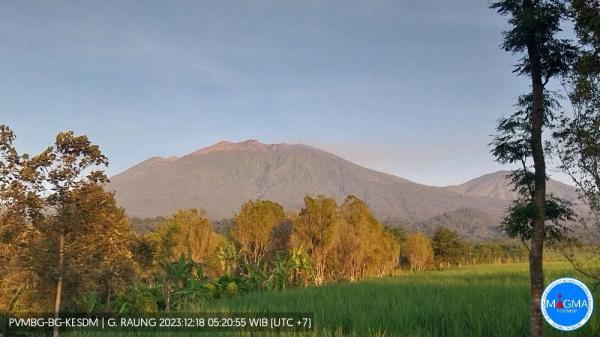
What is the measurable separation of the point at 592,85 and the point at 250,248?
35845 millimetres

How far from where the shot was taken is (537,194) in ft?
27.6

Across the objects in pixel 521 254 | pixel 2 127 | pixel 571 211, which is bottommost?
pixel 521 254

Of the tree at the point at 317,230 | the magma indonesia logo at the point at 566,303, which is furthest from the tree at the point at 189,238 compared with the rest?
the magma indonesia logo at the point at 566,303

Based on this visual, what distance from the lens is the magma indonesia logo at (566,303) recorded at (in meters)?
4.88

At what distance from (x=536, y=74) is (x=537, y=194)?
246 cm

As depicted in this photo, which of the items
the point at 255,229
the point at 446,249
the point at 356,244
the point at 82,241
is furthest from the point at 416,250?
the point at 82,241

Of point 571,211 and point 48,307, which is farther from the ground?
point 571,211

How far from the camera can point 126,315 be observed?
1327 centimetres

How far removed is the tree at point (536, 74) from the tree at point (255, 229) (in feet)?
107

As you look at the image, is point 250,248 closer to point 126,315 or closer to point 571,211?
point 126,315

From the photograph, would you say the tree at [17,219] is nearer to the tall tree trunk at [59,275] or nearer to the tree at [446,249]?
the tall tree trunk at [59,275]

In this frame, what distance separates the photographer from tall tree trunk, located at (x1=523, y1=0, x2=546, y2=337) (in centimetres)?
799

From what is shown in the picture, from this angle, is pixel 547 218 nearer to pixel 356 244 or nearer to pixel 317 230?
pixel 317 230

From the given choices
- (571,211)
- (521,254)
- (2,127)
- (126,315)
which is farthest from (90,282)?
(521,254)
